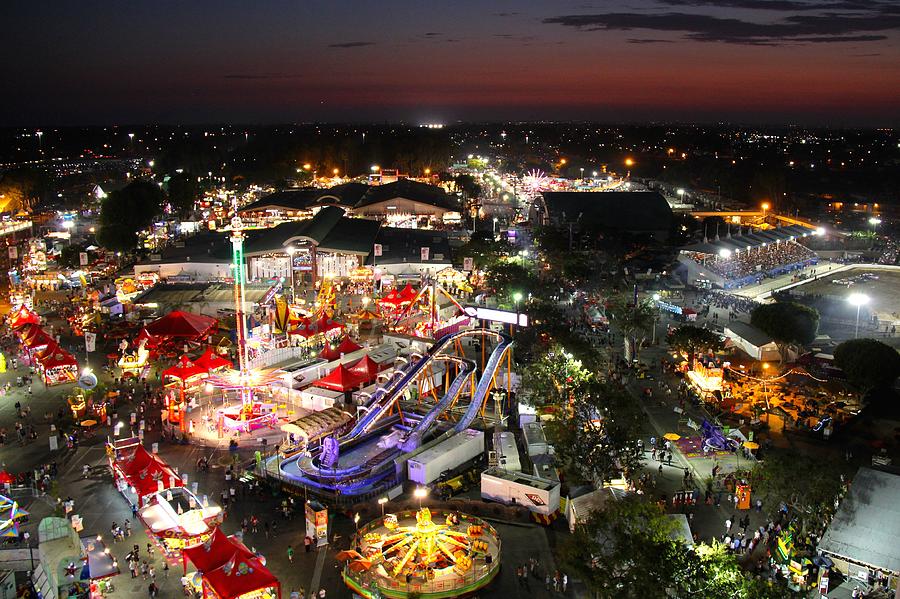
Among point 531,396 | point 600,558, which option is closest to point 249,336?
point 531,396

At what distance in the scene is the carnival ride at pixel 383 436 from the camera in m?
24.1

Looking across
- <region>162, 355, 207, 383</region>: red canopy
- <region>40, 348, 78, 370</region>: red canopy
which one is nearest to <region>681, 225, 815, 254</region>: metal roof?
<region>162, 355, 207, 383</region>: red canopy

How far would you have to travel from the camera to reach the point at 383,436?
2803 centimetres

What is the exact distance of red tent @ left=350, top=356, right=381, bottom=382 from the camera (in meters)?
32.0

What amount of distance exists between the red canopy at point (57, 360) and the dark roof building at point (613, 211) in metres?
48.8

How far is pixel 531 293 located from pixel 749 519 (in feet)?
87.4

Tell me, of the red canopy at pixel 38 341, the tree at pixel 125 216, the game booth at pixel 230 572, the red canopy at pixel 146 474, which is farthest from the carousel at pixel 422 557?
the tree at pixel 125 216

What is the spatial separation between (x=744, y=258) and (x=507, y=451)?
39448 mm

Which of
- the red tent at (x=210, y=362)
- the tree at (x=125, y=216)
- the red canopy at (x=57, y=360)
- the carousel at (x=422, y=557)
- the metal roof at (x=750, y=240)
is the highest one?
the tree at (x=125, y=216)

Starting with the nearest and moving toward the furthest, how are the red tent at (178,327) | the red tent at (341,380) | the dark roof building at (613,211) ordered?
the red tent at (341,380), the red tent at (178,327), the dark roof building at (613,211)

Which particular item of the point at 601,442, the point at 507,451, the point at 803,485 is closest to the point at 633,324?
the point at 507,451

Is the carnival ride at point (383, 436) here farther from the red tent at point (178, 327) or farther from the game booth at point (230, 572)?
the red tent at point (178, 327)

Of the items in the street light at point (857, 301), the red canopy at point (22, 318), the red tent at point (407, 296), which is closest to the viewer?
the red canopy at point (22, 318)

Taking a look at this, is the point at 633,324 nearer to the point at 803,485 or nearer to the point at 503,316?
the point at 503,316
